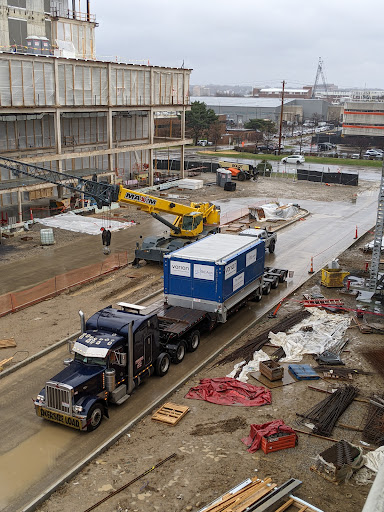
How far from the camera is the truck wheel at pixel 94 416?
14.4m

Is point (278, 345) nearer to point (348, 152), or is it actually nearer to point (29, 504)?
point (29, 504)

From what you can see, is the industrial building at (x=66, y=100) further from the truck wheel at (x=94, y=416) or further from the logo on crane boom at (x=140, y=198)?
the truck wheel at (x=94, y=416)

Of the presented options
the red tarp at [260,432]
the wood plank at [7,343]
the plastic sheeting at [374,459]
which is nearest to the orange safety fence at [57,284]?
the wood plank at [7,343]

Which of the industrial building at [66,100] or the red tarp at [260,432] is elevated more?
the industrial building at [66,100]

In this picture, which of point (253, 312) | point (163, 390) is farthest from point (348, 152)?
point (163, 390)

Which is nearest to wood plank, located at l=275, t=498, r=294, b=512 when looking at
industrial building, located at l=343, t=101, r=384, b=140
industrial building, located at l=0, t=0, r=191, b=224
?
industrial building, located at l=0, t=0, r=191, b=224

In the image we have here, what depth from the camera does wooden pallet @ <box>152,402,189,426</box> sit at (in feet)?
49.7

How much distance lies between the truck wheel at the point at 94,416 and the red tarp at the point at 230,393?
2.89 m

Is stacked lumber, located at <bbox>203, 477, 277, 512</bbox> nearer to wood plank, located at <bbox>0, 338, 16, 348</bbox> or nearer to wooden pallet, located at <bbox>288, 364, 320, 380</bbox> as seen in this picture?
wooden pallet, located at <bbox>288, 364, 320, 380</bbox>

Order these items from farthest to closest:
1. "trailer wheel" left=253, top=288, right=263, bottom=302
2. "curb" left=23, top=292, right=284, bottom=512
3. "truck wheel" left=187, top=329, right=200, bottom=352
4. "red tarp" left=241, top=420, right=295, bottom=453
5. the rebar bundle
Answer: "trailer wheel" left=253, top=288, right=263, bottom=302, "truck wheel" left=187, top=329, right=200, bottom=352, the rebar bundle, "red tarp" left=241, top=420, right=295, bottom=453, "curb" left=23, top=292, right=284, bottom=512

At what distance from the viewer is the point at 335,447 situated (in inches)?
520

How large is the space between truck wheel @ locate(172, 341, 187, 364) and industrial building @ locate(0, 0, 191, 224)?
23116 millimetres

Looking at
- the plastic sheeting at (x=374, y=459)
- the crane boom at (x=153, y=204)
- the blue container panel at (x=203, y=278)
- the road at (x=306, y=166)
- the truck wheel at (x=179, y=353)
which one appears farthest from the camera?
the road at (x=306, y=166)

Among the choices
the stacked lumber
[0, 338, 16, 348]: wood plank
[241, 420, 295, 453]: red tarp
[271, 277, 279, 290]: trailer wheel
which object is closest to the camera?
the stacked lumber
